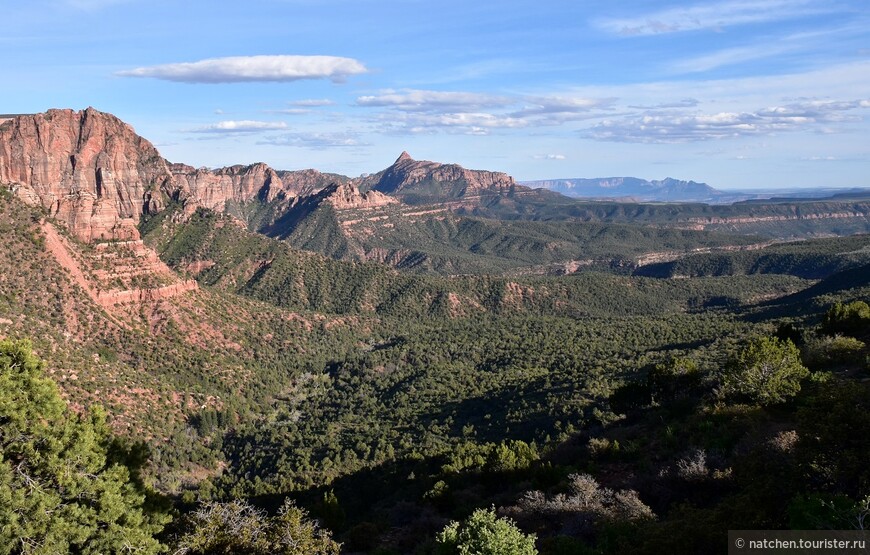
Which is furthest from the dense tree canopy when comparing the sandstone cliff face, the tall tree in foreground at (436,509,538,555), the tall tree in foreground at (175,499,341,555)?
the sandstone cliff face

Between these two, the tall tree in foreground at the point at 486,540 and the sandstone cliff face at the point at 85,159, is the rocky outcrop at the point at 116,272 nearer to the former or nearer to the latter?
the sandstone cliff face at the point at 85,159

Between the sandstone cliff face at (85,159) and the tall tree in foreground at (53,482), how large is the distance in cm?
12668

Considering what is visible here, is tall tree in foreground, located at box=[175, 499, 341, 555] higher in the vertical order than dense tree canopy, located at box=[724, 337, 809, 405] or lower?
lower

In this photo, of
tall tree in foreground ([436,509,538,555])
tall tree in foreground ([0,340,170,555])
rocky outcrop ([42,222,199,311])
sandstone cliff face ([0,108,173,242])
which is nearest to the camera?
tall tree in foreground ([0,340,170,555])

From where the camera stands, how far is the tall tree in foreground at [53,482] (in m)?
19.8

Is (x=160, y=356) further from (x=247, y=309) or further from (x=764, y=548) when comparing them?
(x=764, y=548)

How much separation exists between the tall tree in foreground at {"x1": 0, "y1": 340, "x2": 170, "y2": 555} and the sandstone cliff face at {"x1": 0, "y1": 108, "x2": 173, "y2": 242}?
416 feet

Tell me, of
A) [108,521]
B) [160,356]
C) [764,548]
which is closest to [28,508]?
[108,521]

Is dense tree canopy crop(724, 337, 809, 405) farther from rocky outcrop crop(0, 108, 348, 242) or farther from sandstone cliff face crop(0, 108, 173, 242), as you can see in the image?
sandstone cliff face crop(0, 108, 173, 242)

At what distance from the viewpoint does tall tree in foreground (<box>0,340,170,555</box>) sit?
19.8 metres

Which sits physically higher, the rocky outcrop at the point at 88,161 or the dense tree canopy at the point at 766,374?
the rocky outcrop at the point at 88,161

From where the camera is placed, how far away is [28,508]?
1994 cm

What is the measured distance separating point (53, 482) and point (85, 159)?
171 metres

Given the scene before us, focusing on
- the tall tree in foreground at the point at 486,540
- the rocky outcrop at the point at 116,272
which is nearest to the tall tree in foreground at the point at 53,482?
the tall tree in foreground at the point at 486,540
